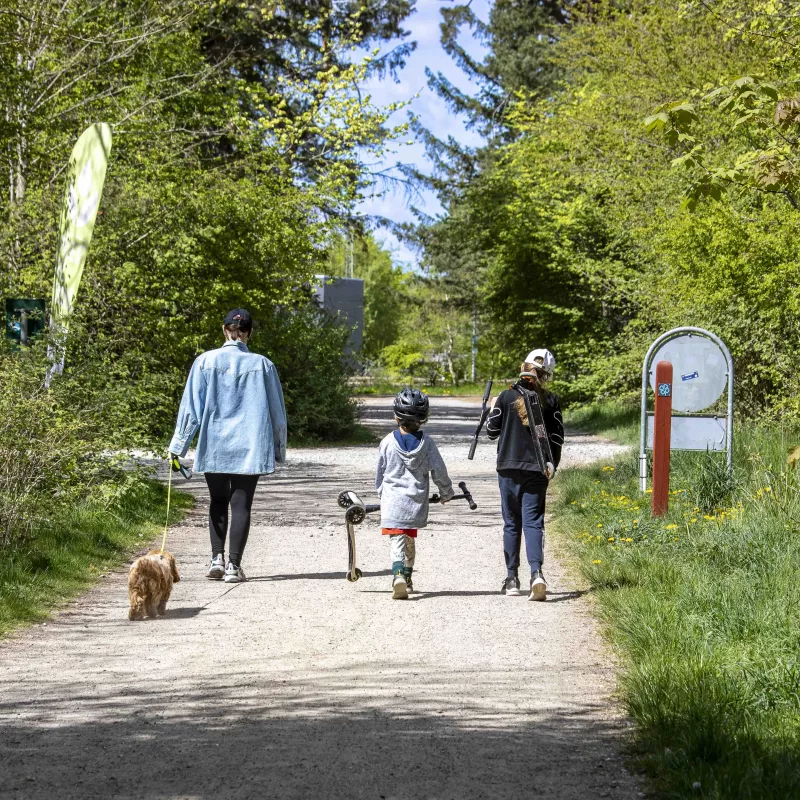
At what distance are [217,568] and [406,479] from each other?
5.14 feet

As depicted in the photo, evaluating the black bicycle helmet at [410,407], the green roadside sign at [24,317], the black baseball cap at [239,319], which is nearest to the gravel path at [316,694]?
the black bicycle helmet at [410,407]

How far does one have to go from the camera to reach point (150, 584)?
22.9 feet

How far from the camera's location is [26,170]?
530 inches

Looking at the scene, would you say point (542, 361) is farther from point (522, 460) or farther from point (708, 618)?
point (708, 618)

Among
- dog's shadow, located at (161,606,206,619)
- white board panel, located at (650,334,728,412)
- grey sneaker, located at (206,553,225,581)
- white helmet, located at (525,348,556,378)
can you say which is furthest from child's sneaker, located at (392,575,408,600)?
white board panel, located at (650,334,728,412)

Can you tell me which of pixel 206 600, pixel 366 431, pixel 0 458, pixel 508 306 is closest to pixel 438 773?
pixel 206 600

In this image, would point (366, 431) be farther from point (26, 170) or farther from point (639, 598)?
point (639, 598)

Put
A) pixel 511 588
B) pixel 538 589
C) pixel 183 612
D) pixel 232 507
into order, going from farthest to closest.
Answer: pixel 232 507
pixel 511 588
pixel 538 589
pixel 183 612

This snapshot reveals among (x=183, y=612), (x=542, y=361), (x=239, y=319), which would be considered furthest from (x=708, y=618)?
(x=239, y=319)

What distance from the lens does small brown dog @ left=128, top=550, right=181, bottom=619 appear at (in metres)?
6.91

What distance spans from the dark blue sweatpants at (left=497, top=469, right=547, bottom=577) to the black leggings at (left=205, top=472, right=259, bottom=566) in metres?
1.76

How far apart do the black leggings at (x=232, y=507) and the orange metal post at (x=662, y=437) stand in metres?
3.39

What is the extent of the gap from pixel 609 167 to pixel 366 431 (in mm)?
7358

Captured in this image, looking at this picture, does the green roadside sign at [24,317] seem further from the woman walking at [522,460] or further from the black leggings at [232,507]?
the woman walking at [522,460]
